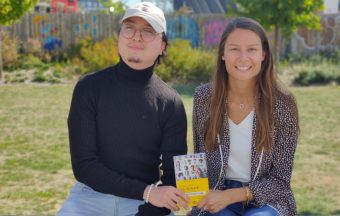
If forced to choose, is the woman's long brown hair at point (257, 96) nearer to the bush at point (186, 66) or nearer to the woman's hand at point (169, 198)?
the woman's hand at point (169, 198)

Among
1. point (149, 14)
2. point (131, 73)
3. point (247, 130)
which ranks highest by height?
point (149, 14)

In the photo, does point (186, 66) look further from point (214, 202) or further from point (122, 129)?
point (214, 202)

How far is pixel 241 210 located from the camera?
2.96 m

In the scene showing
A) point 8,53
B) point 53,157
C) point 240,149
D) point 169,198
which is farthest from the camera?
point 8,53

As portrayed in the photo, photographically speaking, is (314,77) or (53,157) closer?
(53,157)

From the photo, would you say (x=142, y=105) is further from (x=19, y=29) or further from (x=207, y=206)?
(x=19, y=29)

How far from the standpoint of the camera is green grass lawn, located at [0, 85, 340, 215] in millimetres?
5059

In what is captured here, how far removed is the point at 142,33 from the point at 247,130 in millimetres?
842

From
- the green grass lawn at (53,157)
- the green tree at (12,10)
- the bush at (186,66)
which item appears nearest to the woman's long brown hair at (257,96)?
the green grass lawn at (53,157)

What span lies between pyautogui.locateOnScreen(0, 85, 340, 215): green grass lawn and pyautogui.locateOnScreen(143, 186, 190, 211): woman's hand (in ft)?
7.42

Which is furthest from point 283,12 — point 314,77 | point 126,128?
point 126,128

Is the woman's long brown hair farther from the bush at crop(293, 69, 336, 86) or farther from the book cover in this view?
the bush at crop(293, 69, 336, 86)

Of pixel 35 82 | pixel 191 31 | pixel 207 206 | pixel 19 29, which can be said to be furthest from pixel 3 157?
pixel 191 31

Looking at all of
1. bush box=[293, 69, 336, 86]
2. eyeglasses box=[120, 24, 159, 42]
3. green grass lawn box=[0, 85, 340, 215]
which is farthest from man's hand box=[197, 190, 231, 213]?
bush box=[293, 69, 336, 86]
